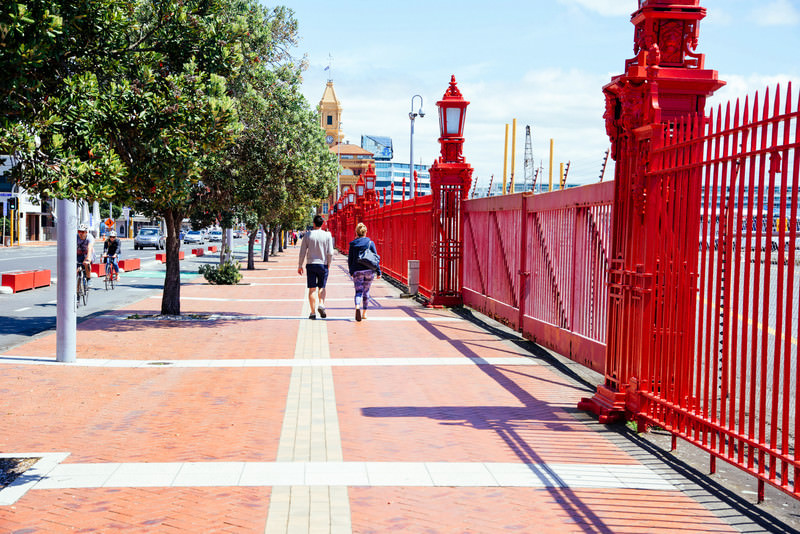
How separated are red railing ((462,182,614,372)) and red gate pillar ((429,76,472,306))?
1.54 meters

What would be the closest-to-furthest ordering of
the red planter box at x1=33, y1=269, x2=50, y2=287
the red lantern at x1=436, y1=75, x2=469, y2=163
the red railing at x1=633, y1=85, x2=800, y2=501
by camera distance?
the red railing at x1=633, y1=85, x2=800, y2=501 → the red lantern at x1=436, y1=75, x2=469, y2=163 → the red planter box at x1=33, y1=269, x2=50, y2=287

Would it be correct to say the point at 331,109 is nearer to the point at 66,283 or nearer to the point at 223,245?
the point at 223,245

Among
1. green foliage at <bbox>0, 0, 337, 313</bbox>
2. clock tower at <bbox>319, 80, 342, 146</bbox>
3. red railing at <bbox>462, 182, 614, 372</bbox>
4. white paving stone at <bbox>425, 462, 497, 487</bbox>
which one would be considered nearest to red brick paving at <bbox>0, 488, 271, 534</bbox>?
white paving stone at <bbox>425, 462, 497, 487</bbox>

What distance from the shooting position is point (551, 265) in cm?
1130

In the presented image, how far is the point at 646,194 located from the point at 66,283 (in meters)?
7.32

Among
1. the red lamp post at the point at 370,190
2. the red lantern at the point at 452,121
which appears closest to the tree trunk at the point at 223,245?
the red lamp post at the point at 370,190

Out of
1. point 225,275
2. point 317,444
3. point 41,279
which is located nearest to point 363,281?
point 317,444

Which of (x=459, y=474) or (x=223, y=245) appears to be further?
(x=223, y=245)

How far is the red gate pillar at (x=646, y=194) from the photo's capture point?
6379 mm

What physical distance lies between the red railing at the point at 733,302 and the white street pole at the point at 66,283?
699 cm

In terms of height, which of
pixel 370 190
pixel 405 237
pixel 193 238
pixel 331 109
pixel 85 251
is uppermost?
pixel 331 109

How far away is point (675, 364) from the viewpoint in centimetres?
609

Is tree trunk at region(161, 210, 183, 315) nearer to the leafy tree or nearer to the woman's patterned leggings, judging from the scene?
the leafy tree

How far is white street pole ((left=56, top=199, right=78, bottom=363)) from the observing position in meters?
10.1
